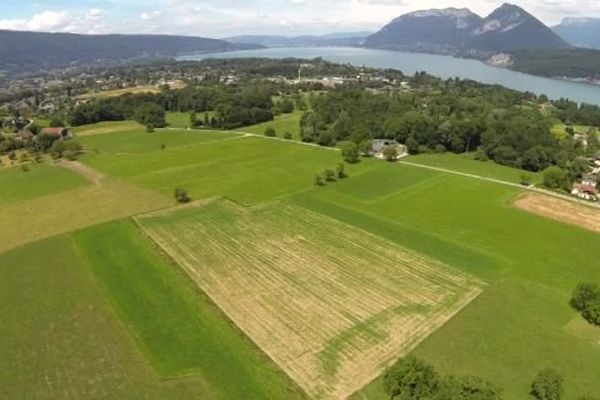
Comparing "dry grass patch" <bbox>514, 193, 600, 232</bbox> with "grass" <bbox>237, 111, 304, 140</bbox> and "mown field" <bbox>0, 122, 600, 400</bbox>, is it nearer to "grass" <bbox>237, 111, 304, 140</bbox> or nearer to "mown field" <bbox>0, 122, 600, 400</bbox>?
"mown field" <bbox>0, 122, 600, 400</bbox>

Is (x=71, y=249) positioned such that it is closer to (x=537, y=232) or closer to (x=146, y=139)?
(x=537, y=232)

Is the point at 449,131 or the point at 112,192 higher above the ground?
the point at 449,131

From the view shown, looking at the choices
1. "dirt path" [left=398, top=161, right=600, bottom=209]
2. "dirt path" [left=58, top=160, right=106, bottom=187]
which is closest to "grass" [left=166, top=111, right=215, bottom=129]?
"dirt path" [left=58, top=160, right=106, bottom=187]

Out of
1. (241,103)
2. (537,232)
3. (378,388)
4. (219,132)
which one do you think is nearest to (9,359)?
(378,388)

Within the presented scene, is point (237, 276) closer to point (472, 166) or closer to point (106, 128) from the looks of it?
point (472, 166)

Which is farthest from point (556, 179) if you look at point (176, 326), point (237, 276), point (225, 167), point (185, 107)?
point (185, 107)

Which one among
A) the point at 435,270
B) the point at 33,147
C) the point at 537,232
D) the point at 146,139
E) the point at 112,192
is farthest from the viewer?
the point at 146,139

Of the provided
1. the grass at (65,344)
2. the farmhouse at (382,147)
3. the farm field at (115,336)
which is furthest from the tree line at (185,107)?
the grass at (65,344)

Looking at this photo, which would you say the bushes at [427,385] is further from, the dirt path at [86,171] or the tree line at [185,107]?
the tree line at [185,107]
